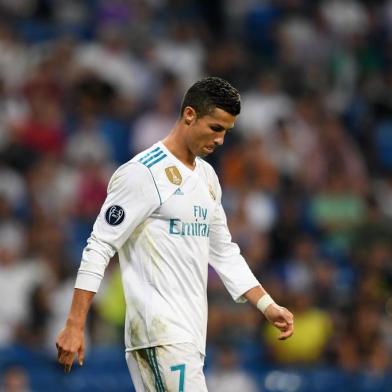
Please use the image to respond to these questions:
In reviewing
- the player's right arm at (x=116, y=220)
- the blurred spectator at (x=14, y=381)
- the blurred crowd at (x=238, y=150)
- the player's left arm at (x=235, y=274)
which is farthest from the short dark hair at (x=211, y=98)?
the blurred crowd at (x=238, y=150)

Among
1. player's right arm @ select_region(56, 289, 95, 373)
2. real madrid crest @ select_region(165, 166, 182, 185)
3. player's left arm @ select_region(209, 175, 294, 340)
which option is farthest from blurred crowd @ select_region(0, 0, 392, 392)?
player's right arm @ select_region(56, 289, 95, 373)

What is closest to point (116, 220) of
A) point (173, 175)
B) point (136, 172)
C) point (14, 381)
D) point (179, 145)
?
point (136, 172)

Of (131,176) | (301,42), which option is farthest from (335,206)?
(131,176)

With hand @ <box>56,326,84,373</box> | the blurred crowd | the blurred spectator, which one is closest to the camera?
hand @ <box>56,326,84,373</box>

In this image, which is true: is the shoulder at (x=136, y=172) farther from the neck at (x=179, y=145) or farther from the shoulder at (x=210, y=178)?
the shoulder at (x=210, y=178)

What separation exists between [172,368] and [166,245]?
1.88ft

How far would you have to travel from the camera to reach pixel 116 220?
5508 mm

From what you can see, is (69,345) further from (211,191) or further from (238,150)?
(238,150)

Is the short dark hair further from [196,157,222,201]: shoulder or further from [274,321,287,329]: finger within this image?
[274,321,287,329]: finger

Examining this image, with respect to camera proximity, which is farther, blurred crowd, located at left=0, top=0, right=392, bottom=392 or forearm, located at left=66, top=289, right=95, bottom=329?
blurred crowd, located at left=0, top=0, right=392, bottom=392

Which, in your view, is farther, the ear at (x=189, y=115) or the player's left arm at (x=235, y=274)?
the player's left arm at (x=235, y=274)

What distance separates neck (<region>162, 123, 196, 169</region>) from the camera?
5.79 metres

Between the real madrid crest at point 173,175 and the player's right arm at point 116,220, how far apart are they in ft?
0.37

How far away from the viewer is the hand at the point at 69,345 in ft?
17.2
